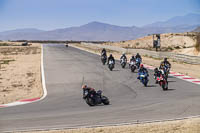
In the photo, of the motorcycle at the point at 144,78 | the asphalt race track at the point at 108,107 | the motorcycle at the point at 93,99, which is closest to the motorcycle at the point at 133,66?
the asphalt race track at the point at 108,107

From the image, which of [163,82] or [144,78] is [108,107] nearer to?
[163,82]

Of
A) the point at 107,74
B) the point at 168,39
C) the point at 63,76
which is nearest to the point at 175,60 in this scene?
the point at 107,74

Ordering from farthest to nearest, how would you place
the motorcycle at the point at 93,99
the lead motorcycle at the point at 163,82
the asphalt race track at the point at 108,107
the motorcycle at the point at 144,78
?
the motorcycle at the point at 144,78
the lead motorcycle at the point at 163,82
the motorcycle at the point at 93,99
the asphalt race track at the point at 108,107

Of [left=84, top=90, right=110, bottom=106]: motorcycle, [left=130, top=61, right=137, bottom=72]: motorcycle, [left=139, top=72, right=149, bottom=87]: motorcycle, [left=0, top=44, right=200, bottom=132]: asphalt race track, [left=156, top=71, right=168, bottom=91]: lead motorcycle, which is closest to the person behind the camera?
[left=0, top=44, right=200, bottom=132]: asphalt race track

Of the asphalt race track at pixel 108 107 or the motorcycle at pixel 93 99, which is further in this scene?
the motorcycle at pixel 93 99

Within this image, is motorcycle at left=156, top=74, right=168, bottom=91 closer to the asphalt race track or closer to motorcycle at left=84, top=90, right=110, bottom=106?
the asphalt race track

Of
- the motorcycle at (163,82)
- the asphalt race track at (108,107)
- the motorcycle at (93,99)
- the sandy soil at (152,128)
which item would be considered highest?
the motorcycle at (163,82)

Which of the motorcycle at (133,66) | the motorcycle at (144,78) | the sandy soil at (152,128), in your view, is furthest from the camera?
the motorcycle at (133,66)

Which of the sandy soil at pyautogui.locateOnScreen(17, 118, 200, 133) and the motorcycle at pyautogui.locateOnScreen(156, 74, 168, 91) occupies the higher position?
the motorcycle at pyautogui.locateOnScreen(156, 74, 168, 91)

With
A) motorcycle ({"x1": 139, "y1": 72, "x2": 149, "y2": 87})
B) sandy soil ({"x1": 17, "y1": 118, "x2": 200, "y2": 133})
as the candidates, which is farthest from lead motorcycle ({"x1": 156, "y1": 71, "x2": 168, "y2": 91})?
sandy soil ({"x1": 17, "y1": 118, "x2": 200, "y2": 133})

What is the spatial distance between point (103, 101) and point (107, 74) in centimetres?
1143

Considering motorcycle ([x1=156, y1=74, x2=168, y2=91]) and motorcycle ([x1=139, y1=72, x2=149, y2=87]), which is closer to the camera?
motorcycle ([x1=156, y1=74, x2=168, y2=91])

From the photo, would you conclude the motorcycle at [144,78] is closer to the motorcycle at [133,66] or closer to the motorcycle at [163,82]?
the motorcycle at [163,82]

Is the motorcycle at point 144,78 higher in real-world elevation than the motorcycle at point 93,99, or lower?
higher
